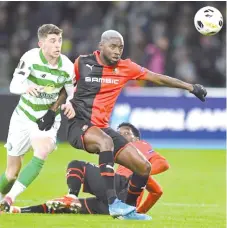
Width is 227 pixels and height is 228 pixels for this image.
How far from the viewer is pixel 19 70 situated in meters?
8.85

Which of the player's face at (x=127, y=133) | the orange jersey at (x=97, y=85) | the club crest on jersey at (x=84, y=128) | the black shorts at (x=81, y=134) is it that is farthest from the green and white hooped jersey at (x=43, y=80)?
the player's face at (x=127, y=133)

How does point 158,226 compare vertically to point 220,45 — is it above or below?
below

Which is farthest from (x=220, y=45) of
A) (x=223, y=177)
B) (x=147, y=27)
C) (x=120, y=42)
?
(x=120, y=42)

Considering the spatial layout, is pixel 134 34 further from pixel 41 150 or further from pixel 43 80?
pixel 41 150

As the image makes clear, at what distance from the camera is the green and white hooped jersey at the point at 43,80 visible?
8.97m

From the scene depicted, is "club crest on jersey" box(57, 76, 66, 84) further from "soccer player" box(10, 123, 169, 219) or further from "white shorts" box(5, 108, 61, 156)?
"soccer player" box(10, 123, 169, 219)

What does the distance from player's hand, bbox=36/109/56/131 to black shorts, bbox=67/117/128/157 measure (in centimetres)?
21

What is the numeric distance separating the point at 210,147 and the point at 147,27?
4.30 metres

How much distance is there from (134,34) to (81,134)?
38.3 feet

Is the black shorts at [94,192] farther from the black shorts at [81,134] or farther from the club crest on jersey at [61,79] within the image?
the club crest on jersey at [61,79]

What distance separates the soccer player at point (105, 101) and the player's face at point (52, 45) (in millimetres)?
271

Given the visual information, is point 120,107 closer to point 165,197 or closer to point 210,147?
point 210,147

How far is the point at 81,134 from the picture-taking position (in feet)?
28.6

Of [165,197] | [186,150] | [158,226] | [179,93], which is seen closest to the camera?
[158,226]
